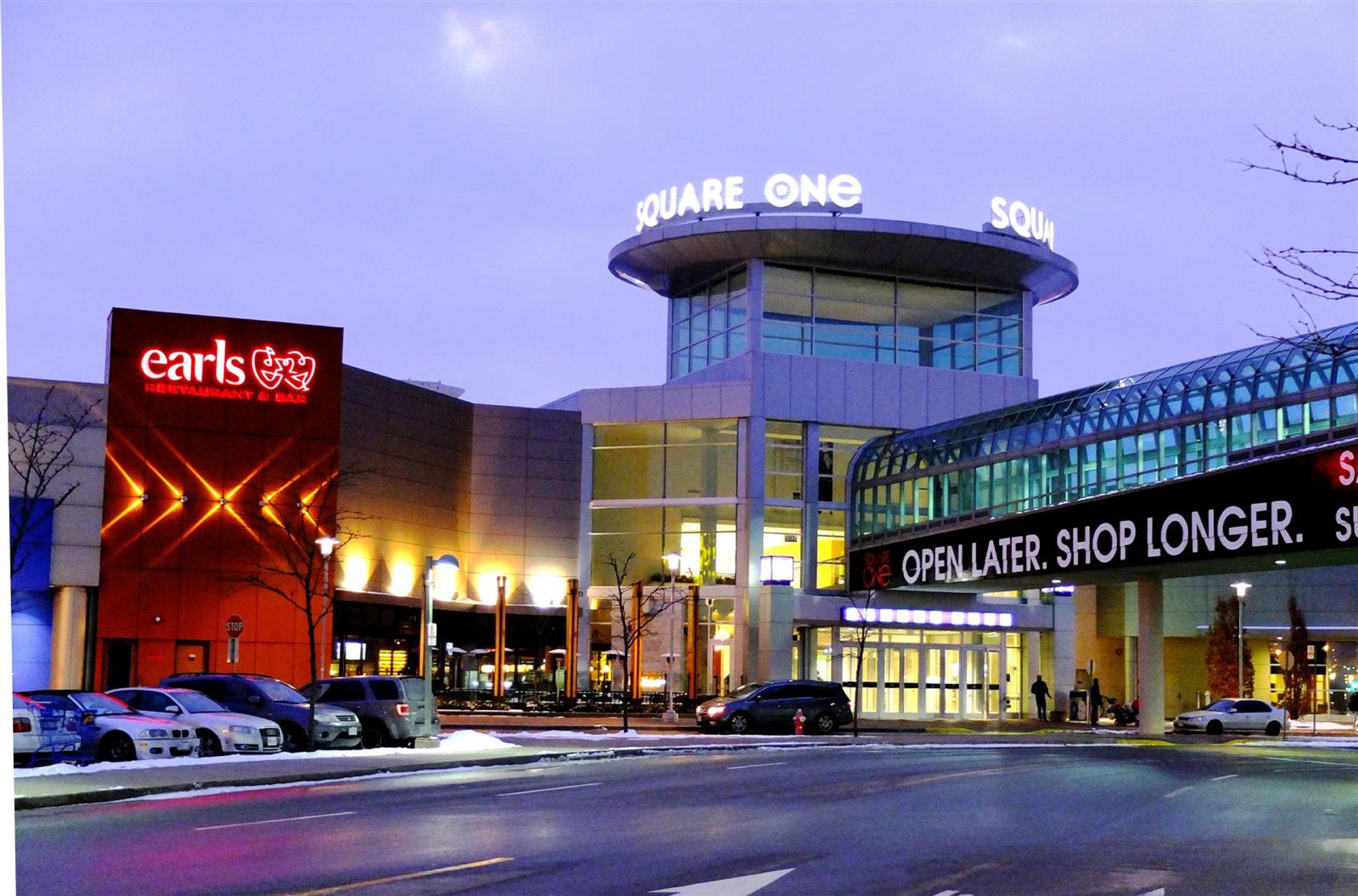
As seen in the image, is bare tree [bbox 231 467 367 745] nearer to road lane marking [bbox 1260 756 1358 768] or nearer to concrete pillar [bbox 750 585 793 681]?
concrete pillar [bbox 750 585 793 681]

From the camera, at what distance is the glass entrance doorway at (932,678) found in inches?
2393

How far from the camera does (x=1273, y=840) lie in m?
17.0

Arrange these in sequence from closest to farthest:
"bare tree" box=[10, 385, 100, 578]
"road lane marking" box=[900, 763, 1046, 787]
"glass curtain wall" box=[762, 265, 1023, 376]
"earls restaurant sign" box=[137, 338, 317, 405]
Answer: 1. "road lane marking" box=[900, 763, 1046, 787]
2. "bare tree" box=[10, 385, 100, 578]
3. "earls restaurant sign" box=[137, 338, 317, 405]
4. "glass curtain wall" box=[762, 265, 1023, 376]

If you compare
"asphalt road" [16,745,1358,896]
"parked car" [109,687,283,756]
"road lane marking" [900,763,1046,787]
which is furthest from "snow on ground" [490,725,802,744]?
"asphalt road" [16,745,1358,896]

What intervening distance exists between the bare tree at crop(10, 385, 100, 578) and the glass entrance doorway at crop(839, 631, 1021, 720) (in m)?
28.1

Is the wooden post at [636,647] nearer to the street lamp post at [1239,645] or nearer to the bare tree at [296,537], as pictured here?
the bare tree at [296,537]

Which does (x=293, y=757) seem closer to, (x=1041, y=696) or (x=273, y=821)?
(x=273, y=821)

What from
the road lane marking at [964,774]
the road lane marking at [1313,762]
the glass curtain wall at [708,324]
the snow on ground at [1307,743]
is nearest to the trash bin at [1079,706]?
the snow on ground at [1307,743]

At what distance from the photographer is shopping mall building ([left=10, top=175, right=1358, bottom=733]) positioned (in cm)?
5103

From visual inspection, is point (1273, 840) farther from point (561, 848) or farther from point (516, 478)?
point (516, 478)

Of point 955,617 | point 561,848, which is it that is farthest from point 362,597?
point 561,848

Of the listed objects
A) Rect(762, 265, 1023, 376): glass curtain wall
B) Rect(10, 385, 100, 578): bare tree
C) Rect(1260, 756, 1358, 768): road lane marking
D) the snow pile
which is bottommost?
Rect(1260, 756, 1358, 768): road lane marking

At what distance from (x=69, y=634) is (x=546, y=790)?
32.8 meters

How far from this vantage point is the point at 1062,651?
63656 mm
